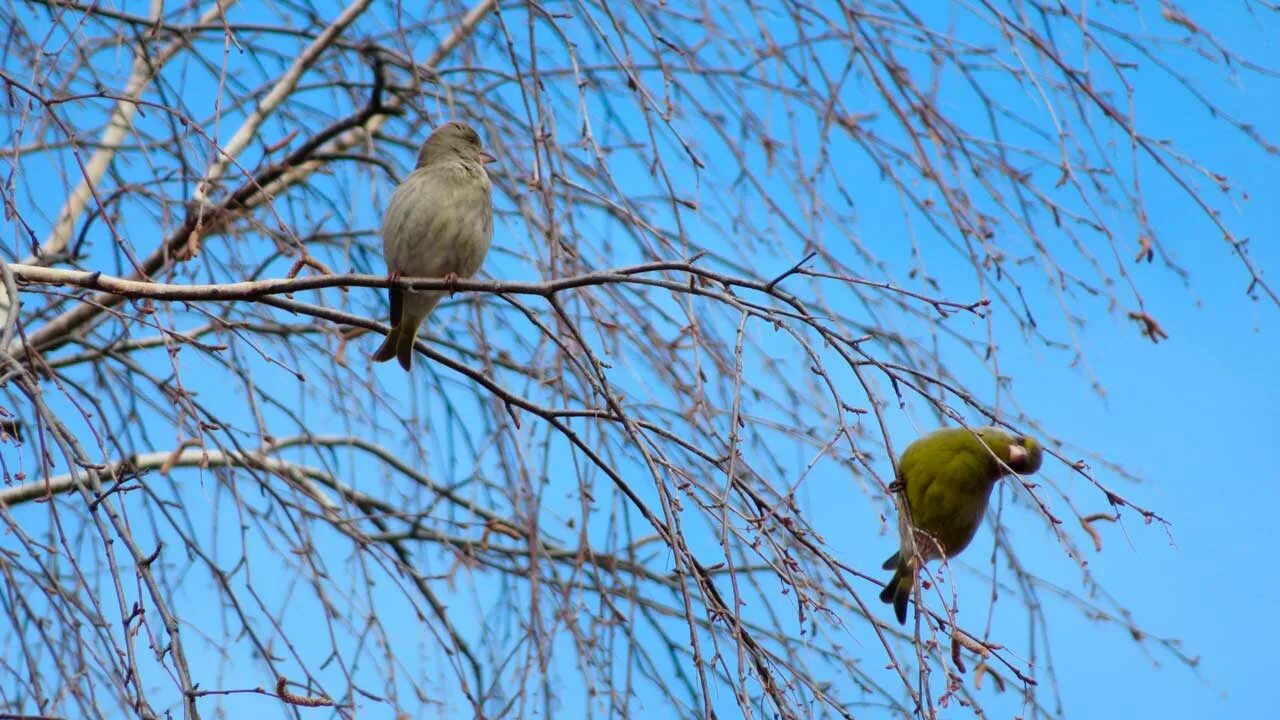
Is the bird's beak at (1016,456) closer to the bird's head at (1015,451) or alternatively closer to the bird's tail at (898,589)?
the bird's head at (1015,451)

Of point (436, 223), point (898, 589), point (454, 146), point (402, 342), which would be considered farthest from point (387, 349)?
point (898, 589)

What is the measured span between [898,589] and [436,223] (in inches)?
77.2

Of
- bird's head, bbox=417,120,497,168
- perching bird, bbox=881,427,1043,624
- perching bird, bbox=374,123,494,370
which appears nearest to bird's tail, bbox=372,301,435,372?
perching bird, bbox=374,123,494,370

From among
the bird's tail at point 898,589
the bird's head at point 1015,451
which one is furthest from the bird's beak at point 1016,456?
the bird's tail at point 898,589

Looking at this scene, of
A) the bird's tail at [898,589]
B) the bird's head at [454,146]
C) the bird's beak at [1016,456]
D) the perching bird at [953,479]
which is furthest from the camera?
the bird's head at [454,146]

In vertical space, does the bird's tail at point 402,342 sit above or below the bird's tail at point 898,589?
above

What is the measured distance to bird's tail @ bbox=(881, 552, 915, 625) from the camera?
4170 mm

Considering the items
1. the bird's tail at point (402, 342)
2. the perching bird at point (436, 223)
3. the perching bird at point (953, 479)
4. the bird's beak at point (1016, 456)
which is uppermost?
the perching bird at point (436, 223)

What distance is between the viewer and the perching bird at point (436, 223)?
4.35 meters

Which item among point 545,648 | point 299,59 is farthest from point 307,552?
point 299,59

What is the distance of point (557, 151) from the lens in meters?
3.43

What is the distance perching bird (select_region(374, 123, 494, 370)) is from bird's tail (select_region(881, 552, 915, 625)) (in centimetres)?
173

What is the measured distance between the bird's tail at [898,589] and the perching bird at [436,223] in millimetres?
1725

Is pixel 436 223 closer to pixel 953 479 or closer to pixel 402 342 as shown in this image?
pixel 402 342
